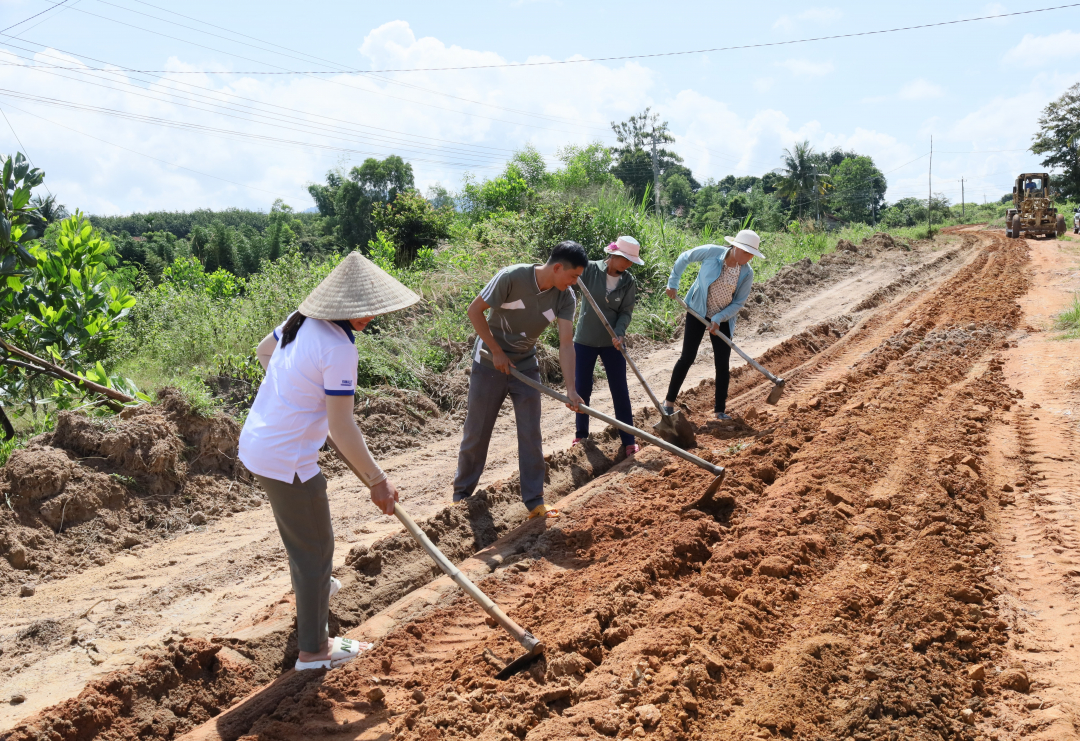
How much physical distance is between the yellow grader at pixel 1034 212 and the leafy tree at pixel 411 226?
23.1 metres

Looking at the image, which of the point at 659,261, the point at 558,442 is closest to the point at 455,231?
the point at 659,261

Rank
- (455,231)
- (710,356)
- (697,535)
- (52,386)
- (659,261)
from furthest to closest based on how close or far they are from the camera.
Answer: (455,231) → (659,261) → (710,356) → (52,386) → (697,535)

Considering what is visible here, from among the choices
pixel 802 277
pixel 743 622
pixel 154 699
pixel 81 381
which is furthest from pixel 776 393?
pixel 802 277

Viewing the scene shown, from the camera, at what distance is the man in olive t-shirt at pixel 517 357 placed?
4719mm

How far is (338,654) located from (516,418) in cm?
206

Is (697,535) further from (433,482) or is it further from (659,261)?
(659,261)

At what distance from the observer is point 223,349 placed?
866cm

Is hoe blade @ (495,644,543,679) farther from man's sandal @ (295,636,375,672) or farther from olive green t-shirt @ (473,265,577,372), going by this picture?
olive green t-shirt @ (473,265,577,372)

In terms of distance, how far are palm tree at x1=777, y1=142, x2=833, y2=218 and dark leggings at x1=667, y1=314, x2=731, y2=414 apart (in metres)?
47.6

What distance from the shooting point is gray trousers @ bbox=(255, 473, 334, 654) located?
3135 mm

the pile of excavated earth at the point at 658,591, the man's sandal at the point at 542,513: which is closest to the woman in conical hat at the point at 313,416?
the pile of excavated earth at the point at 658,591

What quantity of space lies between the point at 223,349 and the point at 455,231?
751 cm

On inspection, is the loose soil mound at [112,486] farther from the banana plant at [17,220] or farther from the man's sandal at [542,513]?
the man's sandal at [542,513]

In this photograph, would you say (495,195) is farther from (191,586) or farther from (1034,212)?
(1034,212)
